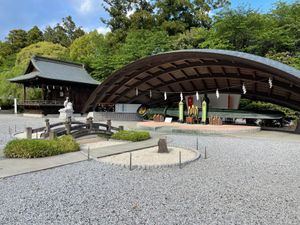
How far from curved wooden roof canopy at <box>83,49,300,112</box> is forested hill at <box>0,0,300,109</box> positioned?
481 cm

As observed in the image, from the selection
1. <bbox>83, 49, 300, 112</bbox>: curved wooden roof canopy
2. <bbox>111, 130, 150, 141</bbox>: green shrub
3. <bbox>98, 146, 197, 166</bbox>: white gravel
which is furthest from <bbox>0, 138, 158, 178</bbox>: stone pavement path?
<bbox>83, 49, 300, 112</bbox>: curved wooden roof canopy

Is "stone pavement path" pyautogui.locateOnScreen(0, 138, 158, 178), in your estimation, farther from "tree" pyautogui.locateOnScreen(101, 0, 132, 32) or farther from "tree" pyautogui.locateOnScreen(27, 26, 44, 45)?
"tree" pyautogui.locateOnScreen(27, 26, 44, 45)

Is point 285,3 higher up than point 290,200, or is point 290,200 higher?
point 285,3

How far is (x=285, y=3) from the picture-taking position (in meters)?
25.7

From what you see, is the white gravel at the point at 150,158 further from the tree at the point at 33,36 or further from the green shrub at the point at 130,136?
the tree at the point at 33,36

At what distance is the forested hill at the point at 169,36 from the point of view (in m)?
23.6

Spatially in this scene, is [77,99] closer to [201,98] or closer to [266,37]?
→ [201,98]

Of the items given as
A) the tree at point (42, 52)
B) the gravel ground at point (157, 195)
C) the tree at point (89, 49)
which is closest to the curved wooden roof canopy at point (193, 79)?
the gravel ground at point (157, 195)

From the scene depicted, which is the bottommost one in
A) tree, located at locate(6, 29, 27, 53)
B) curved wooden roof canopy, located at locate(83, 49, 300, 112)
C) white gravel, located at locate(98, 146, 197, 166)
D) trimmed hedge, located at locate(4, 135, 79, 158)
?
white gravel, located at locate(98, 146, 197, 166)

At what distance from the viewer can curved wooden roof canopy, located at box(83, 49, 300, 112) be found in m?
14.3

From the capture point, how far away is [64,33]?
68.1 metres

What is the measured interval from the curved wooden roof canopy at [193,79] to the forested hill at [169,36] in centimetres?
481

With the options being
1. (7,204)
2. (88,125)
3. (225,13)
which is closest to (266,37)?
(225,13)

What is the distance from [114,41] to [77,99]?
470 inches
